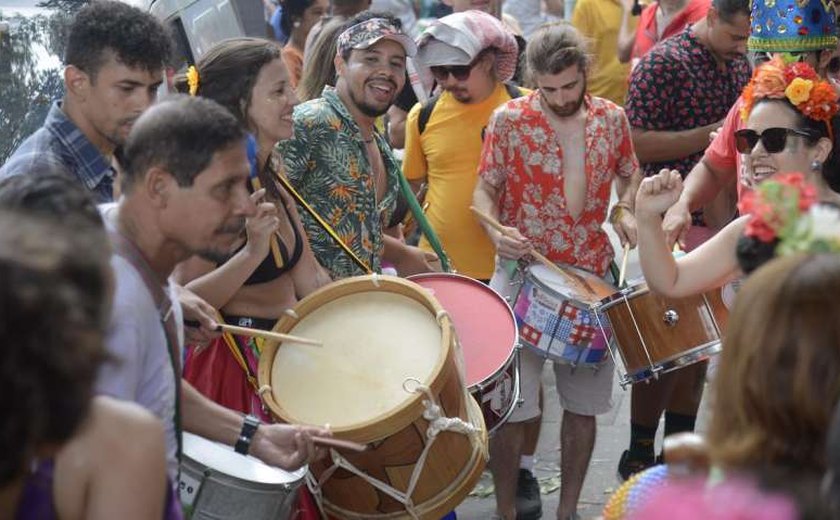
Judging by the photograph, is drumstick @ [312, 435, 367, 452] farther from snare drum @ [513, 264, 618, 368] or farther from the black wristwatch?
snare drum @ [513, 264, 618, 368]

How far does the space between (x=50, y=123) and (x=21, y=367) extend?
2.20m

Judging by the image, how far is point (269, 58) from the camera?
4.36 meters

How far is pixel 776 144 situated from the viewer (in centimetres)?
429

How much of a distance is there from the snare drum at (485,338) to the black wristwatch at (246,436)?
1079 mm

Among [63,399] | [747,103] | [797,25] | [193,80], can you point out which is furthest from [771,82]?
[63,399]

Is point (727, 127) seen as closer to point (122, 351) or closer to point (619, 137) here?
point (619, 137)

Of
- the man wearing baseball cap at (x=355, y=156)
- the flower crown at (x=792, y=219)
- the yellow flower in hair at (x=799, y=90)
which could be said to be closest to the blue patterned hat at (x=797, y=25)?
the yellow flower in hair at (x=799, y=90)

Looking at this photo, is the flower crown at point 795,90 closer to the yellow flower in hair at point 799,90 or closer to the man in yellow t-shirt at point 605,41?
the yellow flower in hair at point 799,90

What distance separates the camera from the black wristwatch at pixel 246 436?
3367 millimetres

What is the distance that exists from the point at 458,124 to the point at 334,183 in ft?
4.60

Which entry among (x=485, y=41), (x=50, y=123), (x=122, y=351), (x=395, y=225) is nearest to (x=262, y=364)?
(x=50, y=123)

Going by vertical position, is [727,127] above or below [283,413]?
above

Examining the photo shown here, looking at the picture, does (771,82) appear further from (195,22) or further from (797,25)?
(195,22)

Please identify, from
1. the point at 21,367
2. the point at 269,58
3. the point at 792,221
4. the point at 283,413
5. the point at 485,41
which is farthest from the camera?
the point at 485,41
